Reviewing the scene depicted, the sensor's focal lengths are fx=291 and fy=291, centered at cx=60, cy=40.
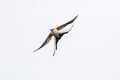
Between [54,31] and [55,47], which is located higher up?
[54,31]

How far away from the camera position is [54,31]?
12.1m

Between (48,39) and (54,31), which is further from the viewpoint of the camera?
(48,39)

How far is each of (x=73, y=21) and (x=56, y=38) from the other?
1.00m

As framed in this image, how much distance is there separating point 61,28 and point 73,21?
0.71 m

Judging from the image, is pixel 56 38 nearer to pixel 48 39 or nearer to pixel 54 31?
pixel 54 31

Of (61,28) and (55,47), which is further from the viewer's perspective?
(61,28)

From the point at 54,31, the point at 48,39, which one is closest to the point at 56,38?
the point at 54,31

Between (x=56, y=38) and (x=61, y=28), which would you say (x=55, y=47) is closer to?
(x=56, y=38)

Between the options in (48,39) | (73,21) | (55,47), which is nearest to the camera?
(55,47)

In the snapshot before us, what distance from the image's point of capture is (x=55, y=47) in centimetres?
1106

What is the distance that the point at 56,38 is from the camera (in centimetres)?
1167

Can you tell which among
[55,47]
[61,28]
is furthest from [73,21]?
[55,47]

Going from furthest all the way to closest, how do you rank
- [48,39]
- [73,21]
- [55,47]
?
1. [48,39]
2. [73,21]
3. [55,47]

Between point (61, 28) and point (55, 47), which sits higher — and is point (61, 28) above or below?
above
